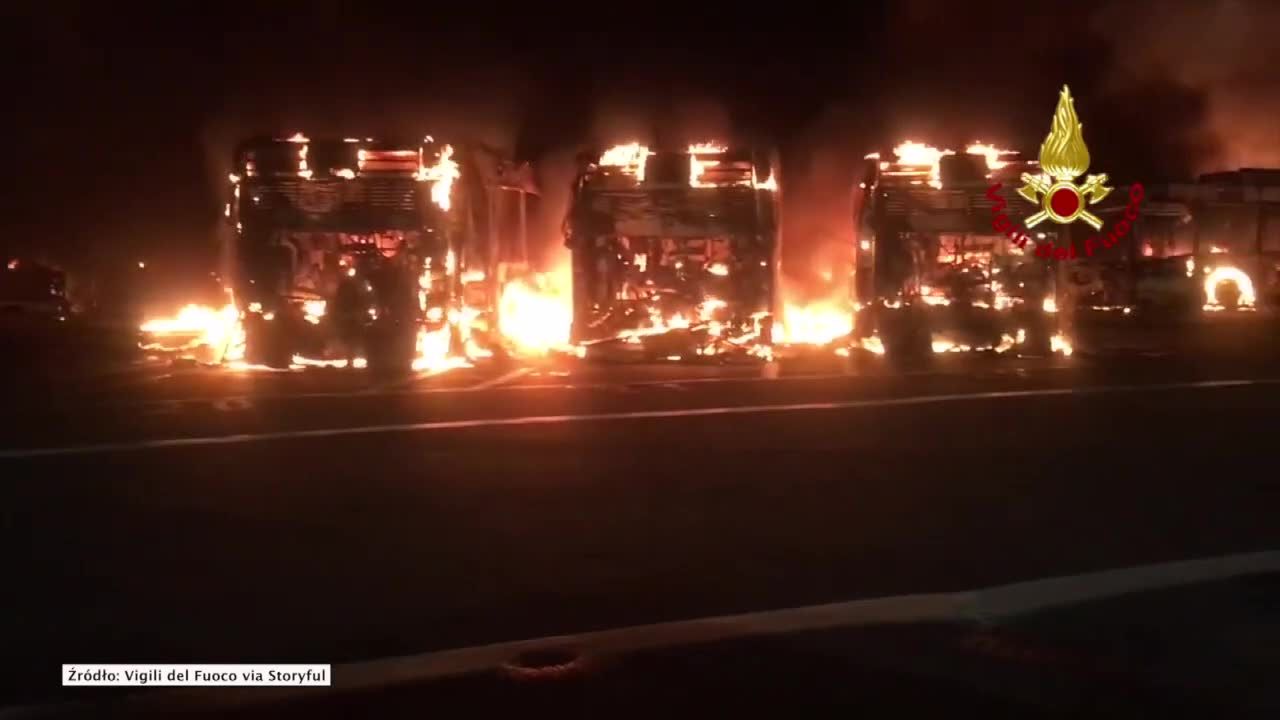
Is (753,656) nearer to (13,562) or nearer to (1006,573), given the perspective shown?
(1006,573)

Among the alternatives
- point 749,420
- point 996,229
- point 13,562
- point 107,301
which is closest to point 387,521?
point 13,562

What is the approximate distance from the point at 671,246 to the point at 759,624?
510 inches

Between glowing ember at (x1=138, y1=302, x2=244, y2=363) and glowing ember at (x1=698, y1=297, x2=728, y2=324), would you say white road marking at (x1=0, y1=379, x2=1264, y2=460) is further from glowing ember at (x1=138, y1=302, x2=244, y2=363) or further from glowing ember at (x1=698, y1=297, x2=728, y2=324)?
glowing ember at (x1=138, y1=302, x2=244, y2=363)

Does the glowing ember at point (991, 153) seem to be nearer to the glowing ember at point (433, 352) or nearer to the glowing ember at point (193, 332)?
the glowing ember at point (433, 352)

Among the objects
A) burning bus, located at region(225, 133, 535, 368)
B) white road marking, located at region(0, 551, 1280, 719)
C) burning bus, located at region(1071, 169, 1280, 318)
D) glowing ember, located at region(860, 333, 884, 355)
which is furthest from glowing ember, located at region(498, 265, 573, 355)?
burning bus, located at region(1071, 169, 1280, 318)

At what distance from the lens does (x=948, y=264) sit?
19906 millimetres

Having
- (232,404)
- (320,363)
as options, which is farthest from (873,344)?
(232,404)

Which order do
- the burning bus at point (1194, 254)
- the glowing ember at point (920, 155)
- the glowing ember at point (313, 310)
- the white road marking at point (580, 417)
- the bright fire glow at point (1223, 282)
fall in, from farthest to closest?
1. the bright fire glow at point (1223, 282)
2. the burning bus at point (1194, 254)
3. the glowing ember at point (920, 155)
4. the glowing ember at point (313, 310)
5. the white road marking at point (580, 417)

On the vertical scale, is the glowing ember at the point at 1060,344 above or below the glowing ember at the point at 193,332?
below

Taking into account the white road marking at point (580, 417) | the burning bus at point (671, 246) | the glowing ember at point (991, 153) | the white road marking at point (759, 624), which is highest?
the glowing ember at point (991, 153)

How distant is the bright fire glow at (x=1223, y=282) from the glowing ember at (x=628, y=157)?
21.0 metres

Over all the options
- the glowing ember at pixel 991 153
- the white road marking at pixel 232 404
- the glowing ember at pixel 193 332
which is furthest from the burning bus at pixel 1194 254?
the white road marking at pixel 232 404

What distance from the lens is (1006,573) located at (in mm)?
7758

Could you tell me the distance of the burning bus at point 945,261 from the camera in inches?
770
